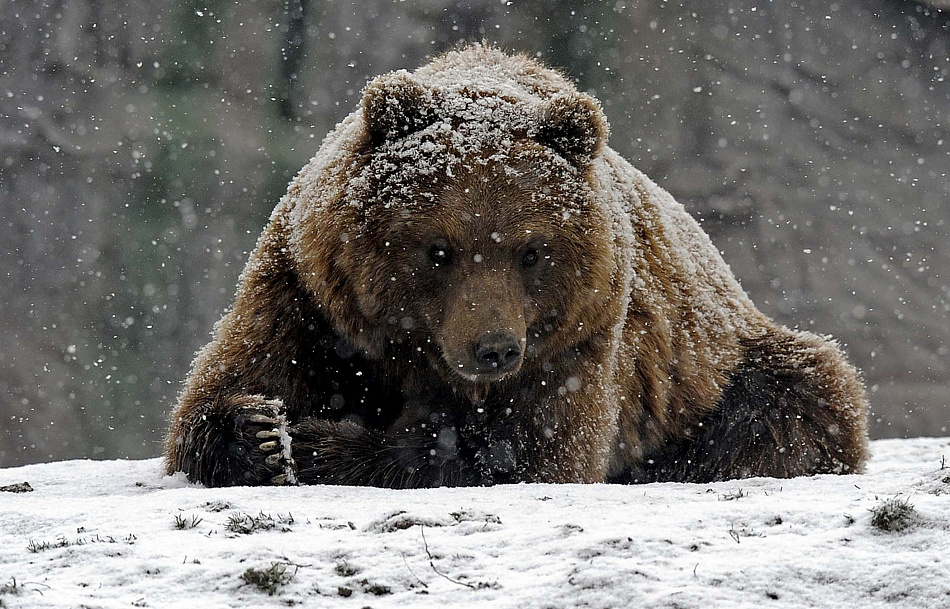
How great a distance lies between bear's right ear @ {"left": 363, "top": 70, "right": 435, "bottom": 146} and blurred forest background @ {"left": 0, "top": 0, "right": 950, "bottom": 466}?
25.2 ft

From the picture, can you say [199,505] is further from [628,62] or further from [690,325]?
[628,62]

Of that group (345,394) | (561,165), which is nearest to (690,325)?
(561,165)

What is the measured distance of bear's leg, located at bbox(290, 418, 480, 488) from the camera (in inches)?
160

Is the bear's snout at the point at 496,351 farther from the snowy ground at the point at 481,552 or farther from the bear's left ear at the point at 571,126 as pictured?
the bear's left ear at the point at 571,126

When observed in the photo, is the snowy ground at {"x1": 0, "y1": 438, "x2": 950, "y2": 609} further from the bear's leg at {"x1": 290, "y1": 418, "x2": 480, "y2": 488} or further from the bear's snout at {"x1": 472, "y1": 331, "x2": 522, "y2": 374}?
the bear's leg at {"x1": 290, "y1": 418, "x2": 480, "y2": 488}

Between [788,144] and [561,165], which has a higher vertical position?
[788,144]

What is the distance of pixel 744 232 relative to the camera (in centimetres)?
1156

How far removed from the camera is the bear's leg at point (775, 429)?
199 inches

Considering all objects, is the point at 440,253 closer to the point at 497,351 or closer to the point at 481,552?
the point at 497,351

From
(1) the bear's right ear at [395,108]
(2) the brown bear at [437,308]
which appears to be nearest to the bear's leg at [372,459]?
(2) the brown bear at [437,308]

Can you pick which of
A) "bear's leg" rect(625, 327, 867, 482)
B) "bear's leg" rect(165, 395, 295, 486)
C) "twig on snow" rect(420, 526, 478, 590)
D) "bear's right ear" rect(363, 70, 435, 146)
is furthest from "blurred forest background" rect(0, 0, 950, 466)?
"twig on snow" rect(420, 526, 478, 590)

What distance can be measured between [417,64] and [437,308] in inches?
322

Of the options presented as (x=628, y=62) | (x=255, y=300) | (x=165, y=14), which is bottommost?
(x=255, y=300)

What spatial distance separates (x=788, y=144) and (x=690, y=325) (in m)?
7.33
